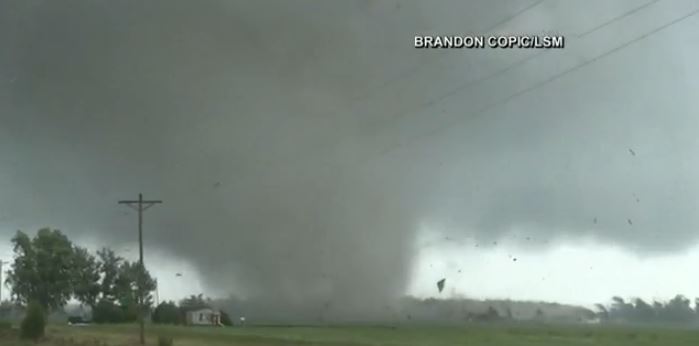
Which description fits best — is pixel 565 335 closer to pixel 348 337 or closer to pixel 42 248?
pixel 348 337

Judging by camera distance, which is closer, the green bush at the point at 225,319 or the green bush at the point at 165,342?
the green bush at the point at 165,342

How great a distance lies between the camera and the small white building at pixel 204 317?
14325cm

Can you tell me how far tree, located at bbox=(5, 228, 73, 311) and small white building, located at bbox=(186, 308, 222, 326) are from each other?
28.0 metres

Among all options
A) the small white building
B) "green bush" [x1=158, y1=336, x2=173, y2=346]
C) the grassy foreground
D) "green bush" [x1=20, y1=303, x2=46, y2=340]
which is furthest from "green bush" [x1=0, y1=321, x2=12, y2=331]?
the small white building

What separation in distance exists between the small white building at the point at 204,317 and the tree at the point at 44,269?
2796 centimetres

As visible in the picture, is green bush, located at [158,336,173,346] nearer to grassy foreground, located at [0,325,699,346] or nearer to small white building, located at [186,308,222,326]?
grassy foreground, located at [0,325,699,346]

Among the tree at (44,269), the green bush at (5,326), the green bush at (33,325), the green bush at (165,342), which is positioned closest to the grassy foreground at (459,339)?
the green bush at (33,325)

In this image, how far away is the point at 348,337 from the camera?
9281 cm

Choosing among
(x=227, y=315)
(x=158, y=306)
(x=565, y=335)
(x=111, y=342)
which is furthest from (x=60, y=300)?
(x=565, y=335)

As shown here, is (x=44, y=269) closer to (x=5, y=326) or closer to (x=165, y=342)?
(x=5, y=326)

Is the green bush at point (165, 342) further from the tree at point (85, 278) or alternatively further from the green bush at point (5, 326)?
the tree at point (85, 278)

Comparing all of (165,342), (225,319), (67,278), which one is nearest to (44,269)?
(67,278)

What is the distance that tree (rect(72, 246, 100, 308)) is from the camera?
167 m

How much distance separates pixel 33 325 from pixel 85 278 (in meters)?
82.8
